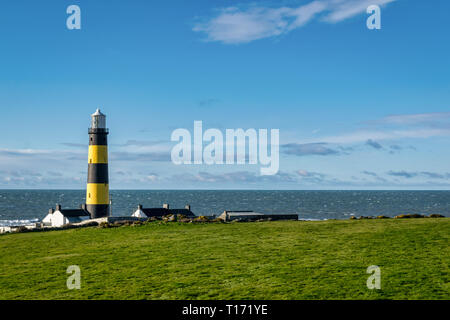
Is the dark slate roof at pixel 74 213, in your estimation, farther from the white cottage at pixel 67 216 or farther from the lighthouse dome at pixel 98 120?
the lighthouse dome at pixel 98 120

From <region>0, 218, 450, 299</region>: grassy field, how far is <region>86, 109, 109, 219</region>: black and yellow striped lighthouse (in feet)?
61.1

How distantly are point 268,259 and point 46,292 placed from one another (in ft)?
32.9

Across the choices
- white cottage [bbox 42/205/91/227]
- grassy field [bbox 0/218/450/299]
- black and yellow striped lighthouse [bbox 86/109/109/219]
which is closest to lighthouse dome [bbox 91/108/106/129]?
black and yellow striped lighthouse [bbox 86/109/109/219]

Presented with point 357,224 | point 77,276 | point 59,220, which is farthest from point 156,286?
point 59,220

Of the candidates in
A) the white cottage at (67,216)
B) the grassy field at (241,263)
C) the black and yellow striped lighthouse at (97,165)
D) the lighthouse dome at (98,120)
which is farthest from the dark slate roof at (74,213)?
the grassy field at (241,263)

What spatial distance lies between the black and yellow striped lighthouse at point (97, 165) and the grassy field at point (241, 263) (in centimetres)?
1861

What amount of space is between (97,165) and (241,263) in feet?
114

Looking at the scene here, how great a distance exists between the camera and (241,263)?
21.3 m

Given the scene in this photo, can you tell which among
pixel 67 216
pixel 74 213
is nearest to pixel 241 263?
pixel 74 213

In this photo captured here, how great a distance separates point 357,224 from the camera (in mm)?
35375

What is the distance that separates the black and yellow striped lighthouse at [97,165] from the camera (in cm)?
5219
